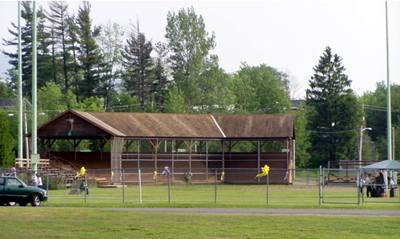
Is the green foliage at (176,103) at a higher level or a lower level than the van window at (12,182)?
higher

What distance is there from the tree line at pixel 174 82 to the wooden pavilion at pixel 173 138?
15.6m

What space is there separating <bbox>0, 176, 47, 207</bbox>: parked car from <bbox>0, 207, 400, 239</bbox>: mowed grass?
25.4 feet

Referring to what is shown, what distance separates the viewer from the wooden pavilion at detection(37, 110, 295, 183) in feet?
260

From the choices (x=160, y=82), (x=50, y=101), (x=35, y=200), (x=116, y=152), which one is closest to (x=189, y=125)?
(x=116, y=152)

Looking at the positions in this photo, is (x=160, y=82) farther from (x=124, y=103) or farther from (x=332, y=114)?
(x=332, y=114)

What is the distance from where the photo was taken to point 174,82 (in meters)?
113

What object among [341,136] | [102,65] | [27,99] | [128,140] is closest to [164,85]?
→ [102,65]

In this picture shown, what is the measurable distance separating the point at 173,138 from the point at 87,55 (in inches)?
1247

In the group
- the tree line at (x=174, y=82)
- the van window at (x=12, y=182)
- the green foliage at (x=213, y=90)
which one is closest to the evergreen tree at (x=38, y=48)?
the tree line at (x=174, y=82)

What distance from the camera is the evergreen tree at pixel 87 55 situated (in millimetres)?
110688

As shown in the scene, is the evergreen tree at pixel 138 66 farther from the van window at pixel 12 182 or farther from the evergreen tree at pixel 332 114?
the van window at pixel 12 182

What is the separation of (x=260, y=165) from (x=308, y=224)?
5475cm

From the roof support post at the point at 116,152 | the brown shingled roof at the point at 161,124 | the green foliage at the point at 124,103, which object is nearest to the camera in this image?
the roof support post at the point at 116,152

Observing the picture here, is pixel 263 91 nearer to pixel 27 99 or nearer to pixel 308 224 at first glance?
pixel 27 99
